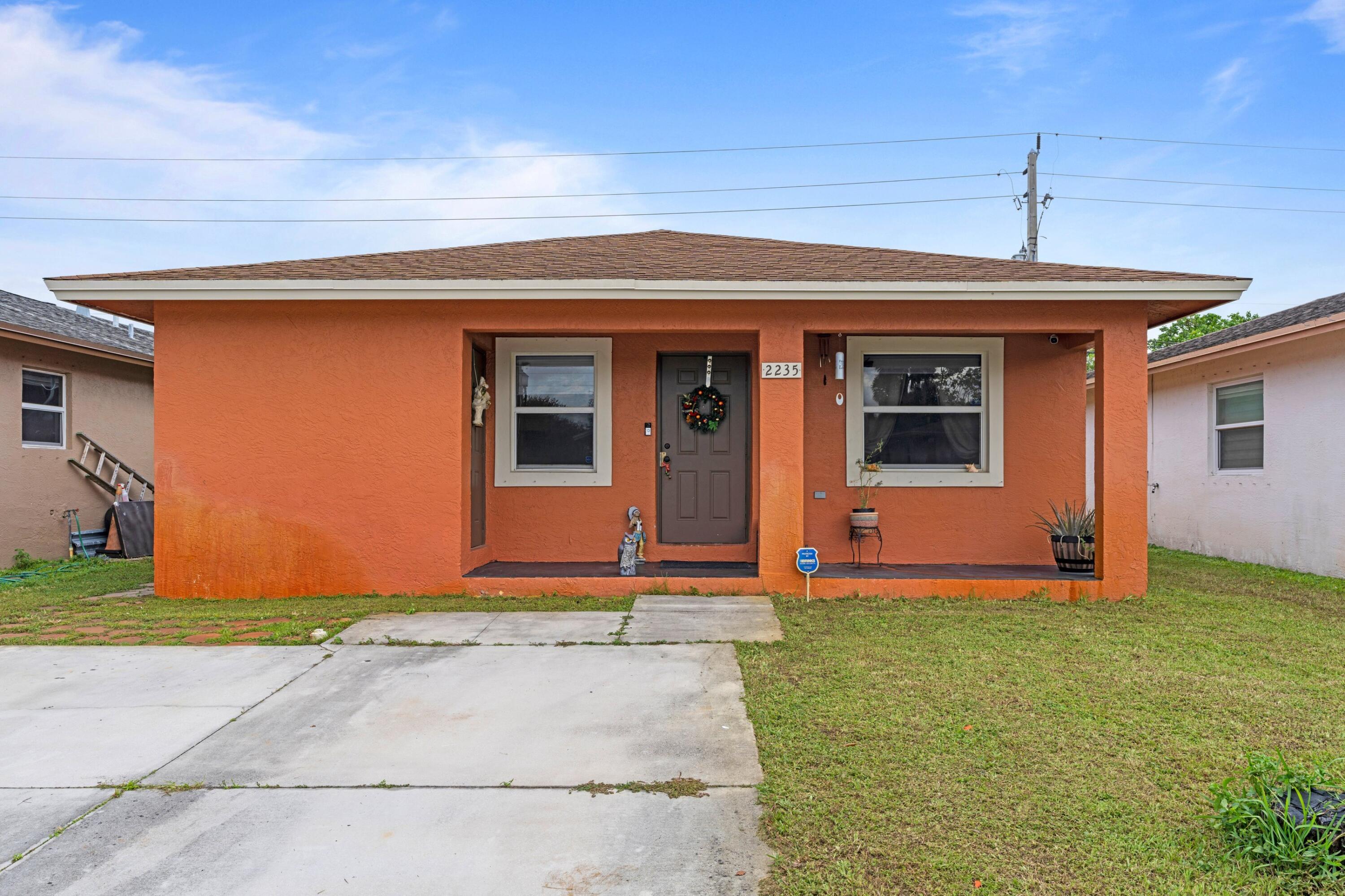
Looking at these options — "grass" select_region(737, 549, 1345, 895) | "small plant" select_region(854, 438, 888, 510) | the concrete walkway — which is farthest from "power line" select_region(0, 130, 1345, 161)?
the concrete walkway

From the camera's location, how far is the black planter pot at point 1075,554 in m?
7.19

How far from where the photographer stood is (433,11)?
47.6 ft

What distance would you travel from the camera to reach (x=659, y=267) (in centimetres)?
735

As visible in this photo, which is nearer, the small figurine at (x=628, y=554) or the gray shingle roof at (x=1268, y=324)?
the small figurine at (x=628, y=554)

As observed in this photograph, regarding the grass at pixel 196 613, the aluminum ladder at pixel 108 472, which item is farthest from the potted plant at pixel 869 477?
the aluminum ladder at pixel 108 472

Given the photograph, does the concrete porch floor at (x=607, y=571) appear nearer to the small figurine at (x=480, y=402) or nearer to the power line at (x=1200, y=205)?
the small figurine at (x=480, y=402)

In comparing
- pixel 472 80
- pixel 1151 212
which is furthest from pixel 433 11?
pixel 1151 212

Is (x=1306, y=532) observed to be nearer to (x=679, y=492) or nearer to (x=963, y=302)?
(x=963, y=302)

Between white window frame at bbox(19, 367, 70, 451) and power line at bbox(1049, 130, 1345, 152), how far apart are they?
19271 mm

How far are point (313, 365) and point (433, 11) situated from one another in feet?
34.6

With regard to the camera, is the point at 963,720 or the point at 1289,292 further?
the point at 1289,292

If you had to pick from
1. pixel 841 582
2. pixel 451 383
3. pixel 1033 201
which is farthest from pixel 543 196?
pixel 841 582

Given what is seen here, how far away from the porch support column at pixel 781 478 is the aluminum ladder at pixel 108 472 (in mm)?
9254

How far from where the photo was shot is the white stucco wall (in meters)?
8.20
